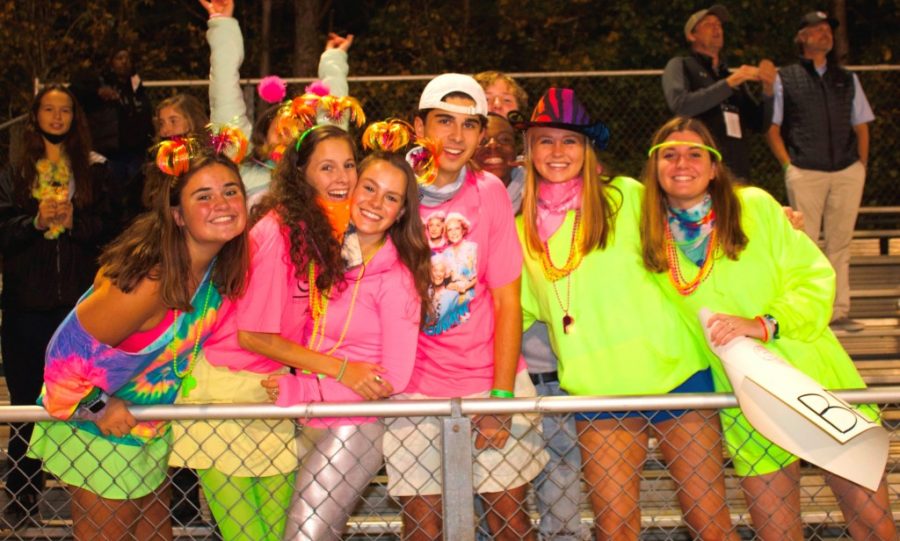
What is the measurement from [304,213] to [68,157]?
215cm

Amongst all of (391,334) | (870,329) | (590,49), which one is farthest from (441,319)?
(590,49)

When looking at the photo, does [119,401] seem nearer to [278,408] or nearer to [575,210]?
[278,408]

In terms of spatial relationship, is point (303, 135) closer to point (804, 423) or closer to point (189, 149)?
point (189, 149)

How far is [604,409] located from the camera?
11.0 feet

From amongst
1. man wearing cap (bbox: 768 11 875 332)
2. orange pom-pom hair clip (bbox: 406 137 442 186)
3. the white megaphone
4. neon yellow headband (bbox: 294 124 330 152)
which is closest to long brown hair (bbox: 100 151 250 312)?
neon yellow headband (bbox: 294 124 330 152)

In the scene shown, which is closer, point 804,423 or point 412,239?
point 804,423

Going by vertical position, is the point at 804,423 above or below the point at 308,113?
below

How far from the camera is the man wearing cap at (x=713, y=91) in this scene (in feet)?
22.6

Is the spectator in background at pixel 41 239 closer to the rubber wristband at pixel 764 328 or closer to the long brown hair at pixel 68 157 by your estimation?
the long brown hair at pixel 68 157

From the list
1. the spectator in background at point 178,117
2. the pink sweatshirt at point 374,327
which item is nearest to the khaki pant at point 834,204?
the spectator in background at point 178,117

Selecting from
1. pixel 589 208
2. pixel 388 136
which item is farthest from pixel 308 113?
pixel 589 208

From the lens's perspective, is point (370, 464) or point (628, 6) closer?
point (370, 464)

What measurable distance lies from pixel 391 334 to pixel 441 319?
0.23 metres

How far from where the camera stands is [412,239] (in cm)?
394
